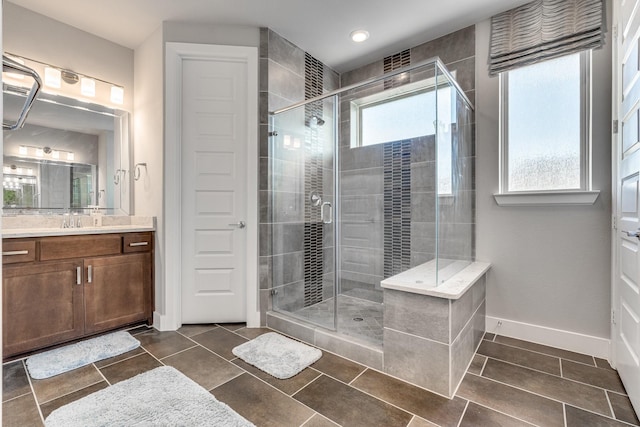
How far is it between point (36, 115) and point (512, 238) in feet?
13.5

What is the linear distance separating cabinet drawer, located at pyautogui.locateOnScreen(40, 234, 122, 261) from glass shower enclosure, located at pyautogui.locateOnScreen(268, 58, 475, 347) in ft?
4.33

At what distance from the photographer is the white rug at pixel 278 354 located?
6.92 feet

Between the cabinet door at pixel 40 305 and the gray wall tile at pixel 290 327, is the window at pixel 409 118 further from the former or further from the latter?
the cabinet door at pixel 40 305

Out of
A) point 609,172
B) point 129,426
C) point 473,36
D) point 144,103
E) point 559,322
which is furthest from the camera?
point 144,103

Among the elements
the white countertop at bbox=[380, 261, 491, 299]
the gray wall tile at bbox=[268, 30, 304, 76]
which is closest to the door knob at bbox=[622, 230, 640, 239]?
the white countertop at bbox=[380, 261, 491, 299]

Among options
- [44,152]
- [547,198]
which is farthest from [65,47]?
[547,198]

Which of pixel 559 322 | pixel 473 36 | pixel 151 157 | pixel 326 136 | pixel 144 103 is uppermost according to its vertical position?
pixel 473 36

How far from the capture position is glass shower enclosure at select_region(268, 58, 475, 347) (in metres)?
2.64

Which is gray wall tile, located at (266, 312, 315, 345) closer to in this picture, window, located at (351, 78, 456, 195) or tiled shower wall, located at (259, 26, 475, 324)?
tiled shower wall, located at (259, 26, 475, 324)

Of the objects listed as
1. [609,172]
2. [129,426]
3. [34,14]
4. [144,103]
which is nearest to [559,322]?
[609,172]

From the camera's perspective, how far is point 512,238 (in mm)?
2650

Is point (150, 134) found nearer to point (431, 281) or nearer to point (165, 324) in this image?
point (165, 324)

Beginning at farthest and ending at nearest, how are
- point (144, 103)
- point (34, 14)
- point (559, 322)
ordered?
point (144, 103) → point (34, 14) → point (559, 322)

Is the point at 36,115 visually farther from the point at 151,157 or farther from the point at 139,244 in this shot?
the point at 139,244
